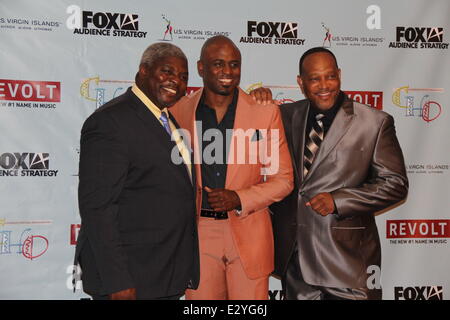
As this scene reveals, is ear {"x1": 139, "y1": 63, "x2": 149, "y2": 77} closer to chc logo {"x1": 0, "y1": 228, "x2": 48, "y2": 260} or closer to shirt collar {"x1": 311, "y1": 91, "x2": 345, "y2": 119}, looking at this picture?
shirt collar {"x1": 311, "y1": 91, "x2": 345, "y2": 119}

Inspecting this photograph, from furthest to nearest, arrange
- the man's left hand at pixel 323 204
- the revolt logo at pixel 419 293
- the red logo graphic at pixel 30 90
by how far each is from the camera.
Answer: the revolt logo at pixel 419 293, the red logo graphic at pixel 30 90, the man's left hand at pixel 323 204

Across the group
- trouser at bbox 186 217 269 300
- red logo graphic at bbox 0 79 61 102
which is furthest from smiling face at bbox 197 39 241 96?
red logo graphic at bbox 0 79 61 102

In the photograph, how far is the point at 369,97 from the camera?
3.45m

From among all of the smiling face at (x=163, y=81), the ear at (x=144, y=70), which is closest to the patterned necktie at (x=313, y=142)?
the smiling face at (x=163, y=81)

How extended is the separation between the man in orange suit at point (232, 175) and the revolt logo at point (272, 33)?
724 mm

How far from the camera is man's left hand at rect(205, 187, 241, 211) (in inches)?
97.4

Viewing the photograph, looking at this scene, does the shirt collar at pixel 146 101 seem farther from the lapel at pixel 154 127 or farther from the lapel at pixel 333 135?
the lapel at pixel 333 135

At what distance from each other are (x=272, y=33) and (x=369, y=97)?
0.83 m

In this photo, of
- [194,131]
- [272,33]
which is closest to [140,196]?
[194,131]

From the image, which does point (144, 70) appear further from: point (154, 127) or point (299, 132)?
point (299, 132)

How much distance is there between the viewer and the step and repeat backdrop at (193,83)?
3.20 m

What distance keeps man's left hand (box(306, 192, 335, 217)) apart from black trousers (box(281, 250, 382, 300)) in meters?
0.30
